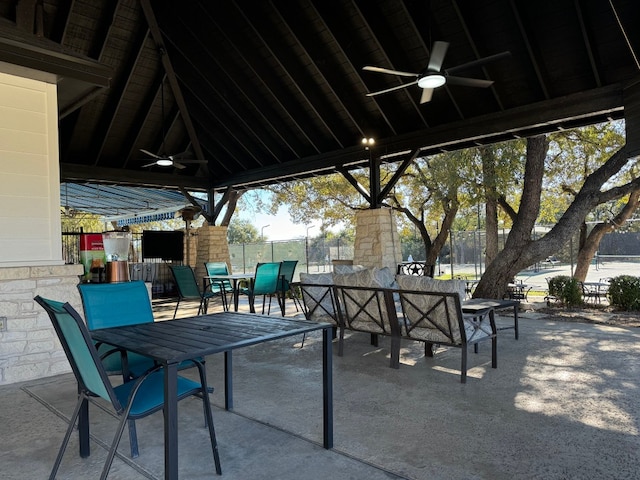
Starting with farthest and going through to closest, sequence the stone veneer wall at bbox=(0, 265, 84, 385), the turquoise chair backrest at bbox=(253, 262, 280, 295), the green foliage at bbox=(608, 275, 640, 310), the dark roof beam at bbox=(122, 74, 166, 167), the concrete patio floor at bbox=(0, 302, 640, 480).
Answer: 1. the dark roof beam at bbox=(122, 74, 166, 167)
2. the green foliage at bbox=(608, 275, 640, 310)
3. the turquoise chair backrest at bbox=(253, 262, 280, 295)
4. the stone veneer wall at bbox=(0, 265, 84, 385)
5. the concrete patio floor at bbox=(0, 302, 640, 480)

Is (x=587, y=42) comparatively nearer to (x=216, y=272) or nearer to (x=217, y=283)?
(x=217, y=283)

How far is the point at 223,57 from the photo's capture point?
826 cm

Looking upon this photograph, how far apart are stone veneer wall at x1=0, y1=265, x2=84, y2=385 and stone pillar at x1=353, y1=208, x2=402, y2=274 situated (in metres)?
5.22

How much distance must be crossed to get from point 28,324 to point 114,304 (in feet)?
5.45

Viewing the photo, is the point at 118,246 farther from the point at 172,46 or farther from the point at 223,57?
the point at 172,46

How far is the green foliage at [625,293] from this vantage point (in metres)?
7.32

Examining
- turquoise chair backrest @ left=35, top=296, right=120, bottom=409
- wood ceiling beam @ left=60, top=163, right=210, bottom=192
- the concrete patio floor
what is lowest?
the concrete patio floor

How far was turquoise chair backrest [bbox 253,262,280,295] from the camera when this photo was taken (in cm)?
696

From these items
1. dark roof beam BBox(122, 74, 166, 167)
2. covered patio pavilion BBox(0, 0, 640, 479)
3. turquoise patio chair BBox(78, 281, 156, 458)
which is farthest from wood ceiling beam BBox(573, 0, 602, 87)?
dark roof beam BBox(122, 74, 166, 167)

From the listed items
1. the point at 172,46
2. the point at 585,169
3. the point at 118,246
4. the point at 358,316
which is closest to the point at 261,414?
the point at 358,316

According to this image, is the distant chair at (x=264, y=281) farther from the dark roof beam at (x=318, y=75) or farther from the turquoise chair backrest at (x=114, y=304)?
the turquoise chair backrest at (x=114, y=304)

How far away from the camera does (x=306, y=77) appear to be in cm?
777

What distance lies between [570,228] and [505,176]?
1895 mm

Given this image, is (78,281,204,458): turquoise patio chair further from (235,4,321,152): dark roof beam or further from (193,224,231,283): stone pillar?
(193,224,231,283): stone pillar
